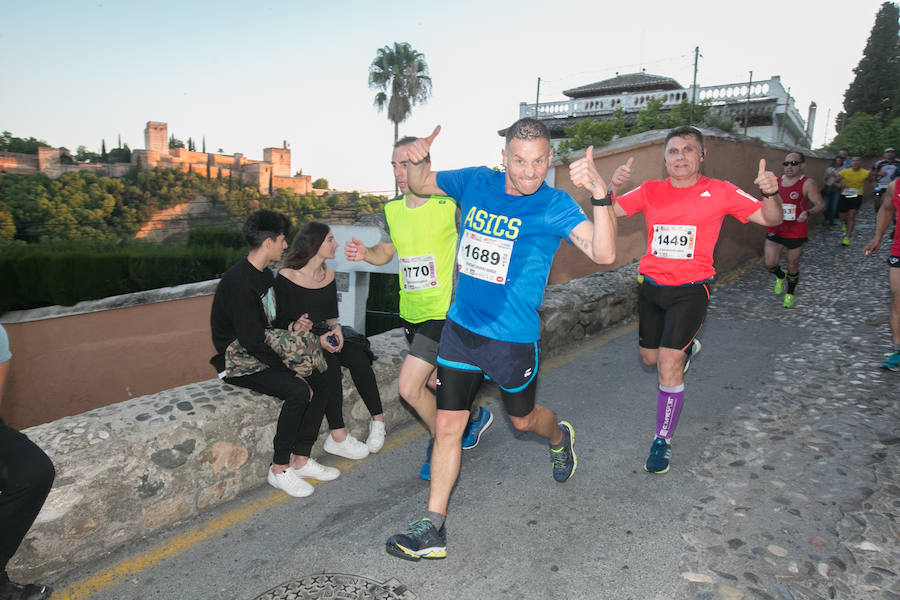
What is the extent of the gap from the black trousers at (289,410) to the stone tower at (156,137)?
9756cm

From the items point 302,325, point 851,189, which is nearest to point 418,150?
point 302,325

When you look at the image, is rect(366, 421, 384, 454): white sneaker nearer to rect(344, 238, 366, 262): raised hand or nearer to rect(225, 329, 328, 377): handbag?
rect(225, 329, 328, 377): handbag

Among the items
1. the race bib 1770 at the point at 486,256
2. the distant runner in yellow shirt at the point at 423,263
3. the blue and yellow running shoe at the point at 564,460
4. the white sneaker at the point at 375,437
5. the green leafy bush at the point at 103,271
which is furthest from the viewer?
the green leafy bush at the point at 103,271

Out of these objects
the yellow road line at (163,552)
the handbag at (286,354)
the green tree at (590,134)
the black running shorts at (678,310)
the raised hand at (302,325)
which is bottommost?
the yellow road line at (163,552)

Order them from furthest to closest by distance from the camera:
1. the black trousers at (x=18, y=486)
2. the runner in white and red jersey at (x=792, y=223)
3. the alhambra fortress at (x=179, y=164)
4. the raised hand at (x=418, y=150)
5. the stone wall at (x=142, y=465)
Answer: the alhambra fortress at (x=179, y=164), the runner in white and red jersey at (x=792, y=223), the raised hand at (x=418, y=150), the stone wall at (x=142, y=465), the black trousers at (x=18, y=486)

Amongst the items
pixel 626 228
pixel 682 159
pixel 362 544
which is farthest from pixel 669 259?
pixel 626 228

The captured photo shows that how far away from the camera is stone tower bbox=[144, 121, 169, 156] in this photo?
9014 cm

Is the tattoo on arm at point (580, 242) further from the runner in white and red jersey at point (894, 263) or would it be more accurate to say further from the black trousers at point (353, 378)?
the runner in white and red jersey at point (894, 263)

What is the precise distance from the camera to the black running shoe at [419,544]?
9.08 feet

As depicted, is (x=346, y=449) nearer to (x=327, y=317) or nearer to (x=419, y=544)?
(x=327, y=317)

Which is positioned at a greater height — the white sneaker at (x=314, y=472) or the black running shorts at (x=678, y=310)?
the black running shorts at (x=678, y=310)

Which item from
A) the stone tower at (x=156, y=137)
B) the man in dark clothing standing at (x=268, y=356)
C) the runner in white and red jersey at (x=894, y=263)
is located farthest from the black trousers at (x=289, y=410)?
the stone tower at (x=156, y=137)

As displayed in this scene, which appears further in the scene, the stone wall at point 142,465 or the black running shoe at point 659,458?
the black running shoe at point 659,458

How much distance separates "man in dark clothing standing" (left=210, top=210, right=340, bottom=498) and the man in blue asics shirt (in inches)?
37.2
